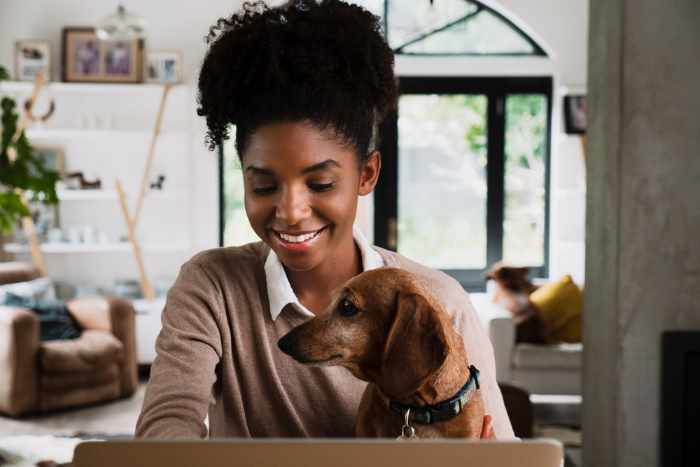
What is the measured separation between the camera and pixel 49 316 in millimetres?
5574

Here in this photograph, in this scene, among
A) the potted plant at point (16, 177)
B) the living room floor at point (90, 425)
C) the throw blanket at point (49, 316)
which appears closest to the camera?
the potted plant at point (16, 177)

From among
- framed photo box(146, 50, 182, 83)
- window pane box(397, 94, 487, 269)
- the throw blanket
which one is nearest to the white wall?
framed photo box(146, 50, 182, 83)

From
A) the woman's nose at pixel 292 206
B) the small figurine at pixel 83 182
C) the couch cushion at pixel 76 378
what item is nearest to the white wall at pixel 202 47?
the small figurine at pixel 83 182

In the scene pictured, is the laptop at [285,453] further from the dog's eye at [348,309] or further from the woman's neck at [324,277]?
the woman's neck at [324,277]

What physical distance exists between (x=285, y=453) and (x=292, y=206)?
20.5 inches

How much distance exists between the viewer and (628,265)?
2.87m

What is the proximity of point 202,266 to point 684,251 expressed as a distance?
206cm

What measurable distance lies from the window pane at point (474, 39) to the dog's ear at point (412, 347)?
601 centimetres

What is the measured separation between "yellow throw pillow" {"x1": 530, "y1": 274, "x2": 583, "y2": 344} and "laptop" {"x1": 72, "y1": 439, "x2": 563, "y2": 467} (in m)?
4.55

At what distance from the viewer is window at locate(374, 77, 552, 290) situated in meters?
6.89

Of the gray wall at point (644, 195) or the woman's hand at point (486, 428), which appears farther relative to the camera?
the gray wall at point (644, 195)

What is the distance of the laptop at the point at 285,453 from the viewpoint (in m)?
0.63

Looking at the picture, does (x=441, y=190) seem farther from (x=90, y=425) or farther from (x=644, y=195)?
(x=644, y=195)

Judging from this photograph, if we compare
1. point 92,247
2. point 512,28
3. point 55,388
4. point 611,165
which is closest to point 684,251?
point 611,165
